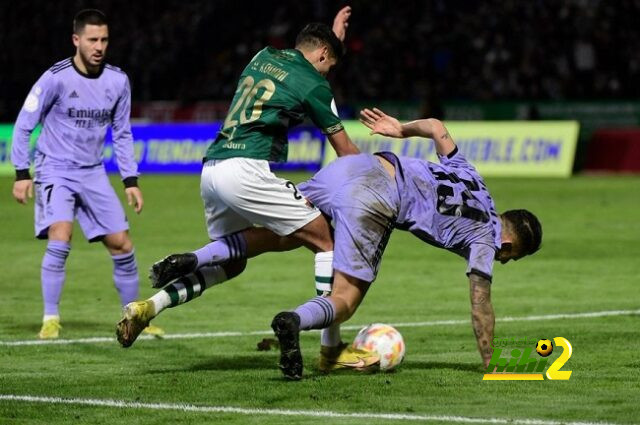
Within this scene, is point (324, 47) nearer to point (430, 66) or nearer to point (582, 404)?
Answer: point (582, 404)

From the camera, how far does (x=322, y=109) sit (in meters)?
8.15

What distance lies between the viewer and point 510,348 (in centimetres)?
929

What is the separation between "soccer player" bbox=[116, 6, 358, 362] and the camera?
26.8ft

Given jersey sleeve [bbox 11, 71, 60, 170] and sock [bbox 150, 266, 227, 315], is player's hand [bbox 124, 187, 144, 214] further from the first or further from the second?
sock [bbox 150, 266, 227, 315]

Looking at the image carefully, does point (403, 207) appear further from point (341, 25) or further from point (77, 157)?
point (77, 157)

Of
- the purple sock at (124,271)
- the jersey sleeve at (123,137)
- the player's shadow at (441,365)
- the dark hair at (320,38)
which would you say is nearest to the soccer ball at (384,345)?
the player's shadow at (441,365)

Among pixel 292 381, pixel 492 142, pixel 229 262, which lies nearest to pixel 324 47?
pixel 229 262

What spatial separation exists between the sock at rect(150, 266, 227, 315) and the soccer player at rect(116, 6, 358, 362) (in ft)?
0.04

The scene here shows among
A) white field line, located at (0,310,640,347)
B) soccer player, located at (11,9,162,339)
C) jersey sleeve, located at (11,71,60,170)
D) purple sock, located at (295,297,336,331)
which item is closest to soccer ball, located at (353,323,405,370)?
purple sock, located at (295,297,336,331)

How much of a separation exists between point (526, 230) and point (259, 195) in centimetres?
160

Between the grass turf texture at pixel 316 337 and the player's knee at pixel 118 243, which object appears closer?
Answer: the grass turf texture at pixel 316 337

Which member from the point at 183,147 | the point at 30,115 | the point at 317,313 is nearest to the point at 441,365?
the point at 317,313

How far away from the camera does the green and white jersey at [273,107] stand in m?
8.17

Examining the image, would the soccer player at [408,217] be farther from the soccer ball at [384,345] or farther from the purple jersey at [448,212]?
the soccer ball at [384,345]
